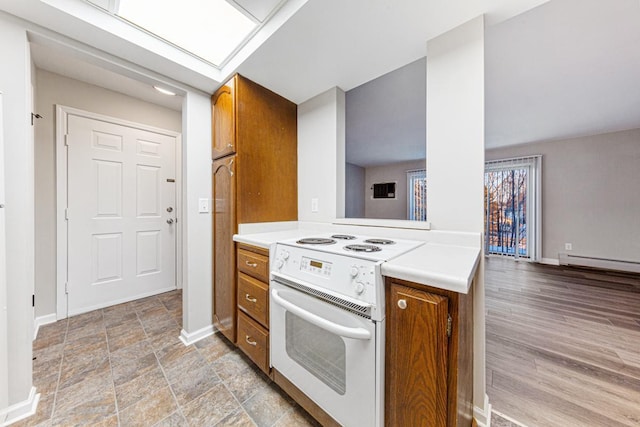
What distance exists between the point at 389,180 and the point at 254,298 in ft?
19.1

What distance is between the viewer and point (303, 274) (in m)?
1.08

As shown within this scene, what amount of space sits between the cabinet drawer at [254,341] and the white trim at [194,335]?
1.48 ft

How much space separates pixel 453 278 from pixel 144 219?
3.10 meters

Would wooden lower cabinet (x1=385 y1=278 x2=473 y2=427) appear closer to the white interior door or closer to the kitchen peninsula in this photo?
the kitchen peninsula

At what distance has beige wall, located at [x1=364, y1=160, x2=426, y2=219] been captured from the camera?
247 inches

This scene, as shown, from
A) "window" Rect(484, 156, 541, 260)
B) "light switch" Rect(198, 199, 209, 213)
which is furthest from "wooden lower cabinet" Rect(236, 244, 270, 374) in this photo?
"window" Rect(484, 156, 541, 260)

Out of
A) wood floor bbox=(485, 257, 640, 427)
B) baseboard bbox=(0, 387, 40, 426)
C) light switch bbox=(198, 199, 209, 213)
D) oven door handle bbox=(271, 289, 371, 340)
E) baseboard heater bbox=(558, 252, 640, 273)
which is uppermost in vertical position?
light switch bbox=(198, 199, 209, 213)

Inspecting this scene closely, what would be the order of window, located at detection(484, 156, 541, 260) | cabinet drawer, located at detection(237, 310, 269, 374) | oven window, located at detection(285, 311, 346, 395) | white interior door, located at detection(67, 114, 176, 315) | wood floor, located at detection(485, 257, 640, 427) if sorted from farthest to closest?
window, located at detection(484, 156, 541, 260), white interior door, located at detection(67, 114, 176, 315), cabinet drawer, located at detection(237, 310, 269, 374), wood floor, located at detection(485, 257, 640, 427), oven window, located at detection(285, 311, 346, 395)

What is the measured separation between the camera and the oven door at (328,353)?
0.85 m

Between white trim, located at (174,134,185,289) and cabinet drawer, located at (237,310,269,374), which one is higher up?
white trim, located at (174,134,185,289)

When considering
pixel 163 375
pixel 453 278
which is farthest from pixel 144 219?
pixel 453 278

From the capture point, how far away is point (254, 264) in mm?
1456

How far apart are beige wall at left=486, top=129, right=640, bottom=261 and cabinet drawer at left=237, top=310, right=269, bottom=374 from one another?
553 centimetres

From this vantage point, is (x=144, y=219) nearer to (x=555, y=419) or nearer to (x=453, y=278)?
(x=453, y=278)
